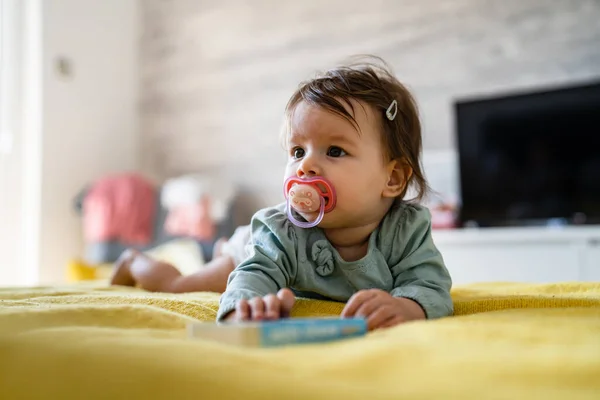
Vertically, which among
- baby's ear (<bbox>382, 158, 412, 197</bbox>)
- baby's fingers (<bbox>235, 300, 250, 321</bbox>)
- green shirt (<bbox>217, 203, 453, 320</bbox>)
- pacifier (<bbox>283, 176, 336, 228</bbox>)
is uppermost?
baby's ear (<bbox>382, 158, 412, 197</bbox>)

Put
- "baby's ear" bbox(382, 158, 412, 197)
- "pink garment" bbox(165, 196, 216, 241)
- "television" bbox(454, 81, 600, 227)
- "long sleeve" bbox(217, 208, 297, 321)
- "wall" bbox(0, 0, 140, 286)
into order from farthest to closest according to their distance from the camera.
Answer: "wall" bbox(0, 0, 140, 286) → "pink garment" bbox(165, 196, 216, 241) → "television" bbox(454, 81, 600, 227) → "baby's ear" bbox(382, 158, 412, 197) → "long sleeve" bbox(217, 208, 297, 321)

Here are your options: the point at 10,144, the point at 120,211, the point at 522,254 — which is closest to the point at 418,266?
the point at 522,254

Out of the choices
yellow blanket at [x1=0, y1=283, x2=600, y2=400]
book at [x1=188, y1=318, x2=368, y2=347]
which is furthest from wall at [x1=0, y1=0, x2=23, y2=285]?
book at [x1=188, y1=318, x2=368, y2=347]

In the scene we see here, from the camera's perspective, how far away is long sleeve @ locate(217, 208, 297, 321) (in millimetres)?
827

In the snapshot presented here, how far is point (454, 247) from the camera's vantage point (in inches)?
100

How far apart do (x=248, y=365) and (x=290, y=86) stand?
309 centimetres

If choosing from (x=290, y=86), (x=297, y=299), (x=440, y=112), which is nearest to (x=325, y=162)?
(x=297, y=299)

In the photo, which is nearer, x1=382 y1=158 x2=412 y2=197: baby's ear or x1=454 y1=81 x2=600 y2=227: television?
x1=382 y1=158 x2=412 y2=197: baby's ear

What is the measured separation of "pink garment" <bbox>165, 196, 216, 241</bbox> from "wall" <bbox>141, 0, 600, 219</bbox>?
1.60 feet

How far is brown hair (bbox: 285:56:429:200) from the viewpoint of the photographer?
3.26 feet

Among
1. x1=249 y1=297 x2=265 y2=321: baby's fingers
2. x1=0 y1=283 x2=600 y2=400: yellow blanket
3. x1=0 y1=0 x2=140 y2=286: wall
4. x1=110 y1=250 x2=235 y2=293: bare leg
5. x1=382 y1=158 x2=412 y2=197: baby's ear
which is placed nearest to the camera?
x1=0 y1=283 x2=600 y2=400: yellow blanket

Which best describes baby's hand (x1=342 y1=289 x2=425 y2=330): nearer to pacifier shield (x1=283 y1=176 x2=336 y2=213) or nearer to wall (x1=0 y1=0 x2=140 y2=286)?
pacifier shield (x1=283 y1=176 x2=336 y2=213)

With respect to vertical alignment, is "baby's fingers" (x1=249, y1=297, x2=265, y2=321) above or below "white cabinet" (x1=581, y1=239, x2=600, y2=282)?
above

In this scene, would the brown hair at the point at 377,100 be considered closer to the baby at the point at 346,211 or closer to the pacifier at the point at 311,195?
the baby at the point at 346,211
